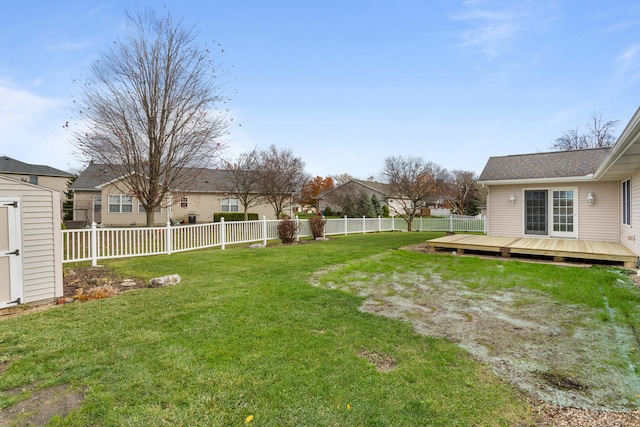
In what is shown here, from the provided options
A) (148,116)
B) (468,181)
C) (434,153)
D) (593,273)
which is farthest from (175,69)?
(468,181)

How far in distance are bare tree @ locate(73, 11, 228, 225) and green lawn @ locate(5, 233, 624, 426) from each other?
6.86 metres

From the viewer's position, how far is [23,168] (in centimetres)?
2788

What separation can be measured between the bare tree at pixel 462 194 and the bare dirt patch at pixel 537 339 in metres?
30.1

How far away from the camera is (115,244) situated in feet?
28.4

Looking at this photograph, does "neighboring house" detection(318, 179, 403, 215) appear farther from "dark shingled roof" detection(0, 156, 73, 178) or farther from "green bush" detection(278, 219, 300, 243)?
"dark shingled roof" detection(0, 156, 73, 178)

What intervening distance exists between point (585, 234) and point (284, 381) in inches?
448

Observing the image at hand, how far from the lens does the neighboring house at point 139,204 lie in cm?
2047

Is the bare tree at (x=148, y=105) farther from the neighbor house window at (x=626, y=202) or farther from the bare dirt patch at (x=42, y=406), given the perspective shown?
the neighbor house window at (x=626, y=202)

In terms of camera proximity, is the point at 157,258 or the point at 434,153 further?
the point at 434,153

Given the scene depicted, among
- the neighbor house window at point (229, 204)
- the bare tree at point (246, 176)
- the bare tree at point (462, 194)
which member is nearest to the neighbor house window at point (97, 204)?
the neighbor house window at point (229, 204)

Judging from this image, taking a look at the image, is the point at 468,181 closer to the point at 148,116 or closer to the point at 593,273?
the point at 593,273

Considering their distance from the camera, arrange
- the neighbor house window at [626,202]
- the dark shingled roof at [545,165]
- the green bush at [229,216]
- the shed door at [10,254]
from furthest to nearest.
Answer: the green bush at [229,216], the dark shingled roof at [545,165], the neighbor house window at [626,202], the shed door at [10,254]

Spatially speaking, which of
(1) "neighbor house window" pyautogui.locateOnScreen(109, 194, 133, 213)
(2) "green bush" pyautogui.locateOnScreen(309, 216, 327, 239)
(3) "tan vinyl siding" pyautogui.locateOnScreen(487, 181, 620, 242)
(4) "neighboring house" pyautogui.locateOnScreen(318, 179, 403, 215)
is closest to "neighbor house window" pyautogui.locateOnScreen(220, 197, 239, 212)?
(1) "neighbor house window" pyautogui.locateOnScreen(109, 194, 133, 213)

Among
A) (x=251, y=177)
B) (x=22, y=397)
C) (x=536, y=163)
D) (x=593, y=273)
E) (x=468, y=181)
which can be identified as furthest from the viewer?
(x=468, y=181)
